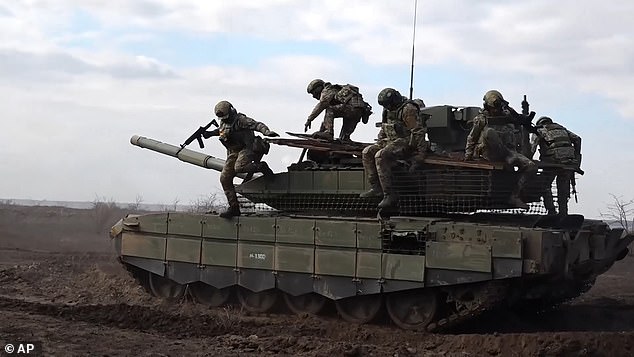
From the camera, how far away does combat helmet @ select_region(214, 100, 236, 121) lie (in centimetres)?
1333

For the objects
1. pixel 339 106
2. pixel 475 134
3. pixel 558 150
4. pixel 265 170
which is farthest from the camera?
pixel 339 106

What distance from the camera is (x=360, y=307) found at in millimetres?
12320

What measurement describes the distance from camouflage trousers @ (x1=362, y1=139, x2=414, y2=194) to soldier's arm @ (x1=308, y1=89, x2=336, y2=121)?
2.03 m

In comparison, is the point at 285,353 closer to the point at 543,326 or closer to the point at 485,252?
the point at 485,252

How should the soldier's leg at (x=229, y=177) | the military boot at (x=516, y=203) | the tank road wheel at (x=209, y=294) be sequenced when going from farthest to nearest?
the tank road wheel at (x=209, y=294) → the soldier's leg at (x=229, y=177) → the military boot at (x=516, y=203)

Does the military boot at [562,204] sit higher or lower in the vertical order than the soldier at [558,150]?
lower

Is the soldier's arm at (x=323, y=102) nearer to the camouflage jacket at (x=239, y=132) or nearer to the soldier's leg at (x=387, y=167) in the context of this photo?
the camouflage jacket at (x=239, y=132)

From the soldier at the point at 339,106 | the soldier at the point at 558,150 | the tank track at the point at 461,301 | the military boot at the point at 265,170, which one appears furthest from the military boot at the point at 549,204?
the military boot at the point at 265,170

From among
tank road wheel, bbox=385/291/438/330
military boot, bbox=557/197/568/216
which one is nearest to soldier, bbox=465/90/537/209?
military boot, bbox=557/197/568/216

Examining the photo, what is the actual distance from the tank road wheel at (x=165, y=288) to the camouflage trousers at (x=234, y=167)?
202 centimetres

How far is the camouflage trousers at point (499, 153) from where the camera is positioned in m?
11.4

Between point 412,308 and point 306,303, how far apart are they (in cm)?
194

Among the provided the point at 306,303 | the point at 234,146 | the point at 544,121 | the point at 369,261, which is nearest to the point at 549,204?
the point at 544,121

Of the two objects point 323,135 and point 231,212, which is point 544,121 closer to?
point 323,135
